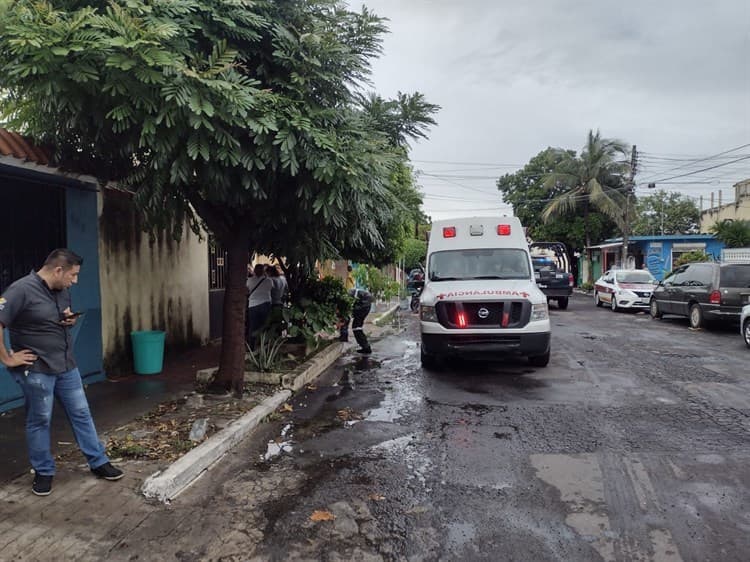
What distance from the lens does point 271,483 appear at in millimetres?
4457

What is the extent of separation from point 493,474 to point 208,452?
2.43 metres

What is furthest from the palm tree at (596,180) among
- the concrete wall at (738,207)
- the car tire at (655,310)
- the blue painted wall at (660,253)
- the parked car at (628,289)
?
the car tire at (655,310)

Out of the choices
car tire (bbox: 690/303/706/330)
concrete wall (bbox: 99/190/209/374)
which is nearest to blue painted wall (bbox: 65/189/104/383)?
concrete wall (bbox: 99/190/209/374)

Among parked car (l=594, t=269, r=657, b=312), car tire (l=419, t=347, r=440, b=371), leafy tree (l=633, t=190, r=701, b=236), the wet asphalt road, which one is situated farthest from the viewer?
leafy tree (l=633, t=190, r=701, b=236)

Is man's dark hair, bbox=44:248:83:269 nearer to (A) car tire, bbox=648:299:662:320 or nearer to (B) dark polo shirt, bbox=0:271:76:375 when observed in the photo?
(B) dark polo shirt, bbox=0:271:76:375

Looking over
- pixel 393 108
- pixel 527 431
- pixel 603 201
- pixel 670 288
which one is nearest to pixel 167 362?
pixel 393 108

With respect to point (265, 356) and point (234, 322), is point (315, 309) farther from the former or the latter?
point (234, 322)

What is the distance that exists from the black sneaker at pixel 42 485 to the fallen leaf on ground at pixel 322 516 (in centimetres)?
195

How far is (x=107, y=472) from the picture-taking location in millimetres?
4332

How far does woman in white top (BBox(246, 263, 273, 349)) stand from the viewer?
965 centimetres

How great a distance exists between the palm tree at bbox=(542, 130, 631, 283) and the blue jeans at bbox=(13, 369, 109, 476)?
110 feet

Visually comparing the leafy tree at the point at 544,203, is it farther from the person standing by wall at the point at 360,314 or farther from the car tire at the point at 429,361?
the car tire at the point at 429,361

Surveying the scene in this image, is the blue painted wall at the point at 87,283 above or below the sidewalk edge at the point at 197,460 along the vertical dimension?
above

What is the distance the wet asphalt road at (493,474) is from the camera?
352cm
